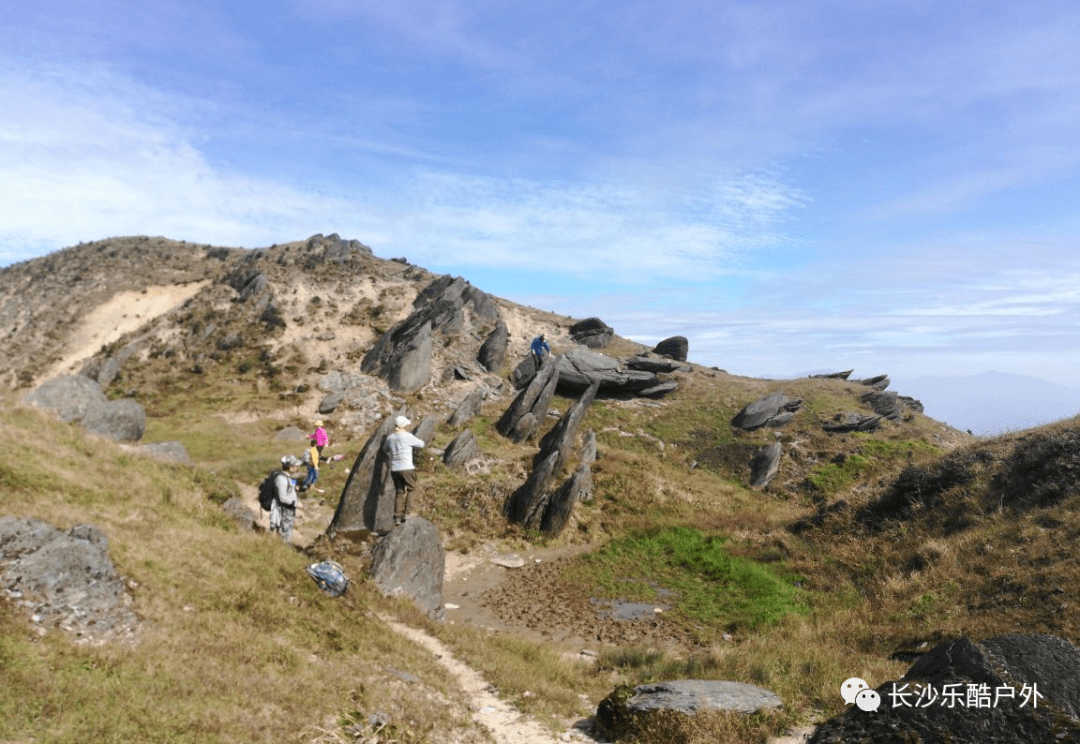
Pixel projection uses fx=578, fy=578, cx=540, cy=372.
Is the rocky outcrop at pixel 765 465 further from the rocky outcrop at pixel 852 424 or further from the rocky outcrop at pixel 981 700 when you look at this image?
the rocky outcrop at pixel 981 700

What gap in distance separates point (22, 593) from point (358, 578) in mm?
7204

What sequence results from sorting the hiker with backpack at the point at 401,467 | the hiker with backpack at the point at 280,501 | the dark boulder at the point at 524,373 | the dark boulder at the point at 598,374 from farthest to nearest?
1. the dark boulder at the point at 524,373
2. the dark boulder at the point at 598,374
3. the hiker with backpack at the point at 401,467
4. the hiker with backpack at the point at 280,501

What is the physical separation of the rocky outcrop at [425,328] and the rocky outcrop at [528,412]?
8943 millimetres

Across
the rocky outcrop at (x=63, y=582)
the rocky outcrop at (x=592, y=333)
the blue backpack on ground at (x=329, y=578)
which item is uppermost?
the rocky outcrop at (x=592, y=333)

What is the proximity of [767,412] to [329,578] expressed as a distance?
3584 cm

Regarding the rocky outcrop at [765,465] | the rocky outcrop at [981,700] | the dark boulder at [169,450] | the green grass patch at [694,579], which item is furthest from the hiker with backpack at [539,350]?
the rocky outcrop at [981,700]

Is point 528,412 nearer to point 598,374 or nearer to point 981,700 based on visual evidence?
point 598,374

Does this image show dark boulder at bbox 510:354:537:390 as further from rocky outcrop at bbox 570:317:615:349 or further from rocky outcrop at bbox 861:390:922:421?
rocky outcrop at bbox 861:390:922:421

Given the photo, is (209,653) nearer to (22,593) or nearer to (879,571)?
(22,593)

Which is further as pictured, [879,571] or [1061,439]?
[1061,439]

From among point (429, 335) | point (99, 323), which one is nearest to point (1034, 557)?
point (429, 335)

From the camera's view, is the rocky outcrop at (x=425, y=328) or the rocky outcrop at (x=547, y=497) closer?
the rocky outcrop at (x=547, y=497)

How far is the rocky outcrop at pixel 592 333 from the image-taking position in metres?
56.4

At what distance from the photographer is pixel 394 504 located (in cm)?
1881
